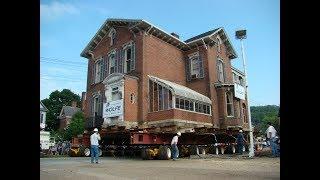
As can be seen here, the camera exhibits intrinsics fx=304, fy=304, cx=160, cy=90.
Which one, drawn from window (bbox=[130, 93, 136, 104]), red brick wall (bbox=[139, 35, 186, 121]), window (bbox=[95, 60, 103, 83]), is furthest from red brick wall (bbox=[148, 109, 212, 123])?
window (bbox=[95, 60, 103, 83])

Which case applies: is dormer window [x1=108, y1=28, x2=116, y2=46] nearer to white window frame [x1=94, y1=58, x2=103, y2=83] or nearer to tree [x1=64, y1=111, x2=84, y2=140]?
white window frame [x1=94, y1=58, x2=103, y2=83]

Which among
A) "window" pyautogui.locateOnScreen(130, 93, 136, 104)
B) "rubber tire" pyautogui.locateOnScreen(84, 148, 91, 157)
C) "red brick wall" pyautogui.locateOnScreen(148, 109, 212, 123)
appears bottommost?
"rubber tire" pyautogui.locateOnScreen(84, 148, 91, 157)

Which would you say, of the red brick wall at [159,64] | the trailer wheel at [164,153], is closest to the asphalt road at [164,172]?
the trailer wheel at [164,153]

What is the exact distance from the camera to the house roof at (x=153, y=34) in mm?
26078

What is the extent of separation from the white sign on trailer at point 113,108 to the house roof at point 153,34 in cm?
660

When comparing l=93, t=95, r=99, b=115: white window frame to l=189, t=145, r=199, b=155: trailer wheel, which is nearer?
l=189, t=145, r=199, b=155: trailer wheel

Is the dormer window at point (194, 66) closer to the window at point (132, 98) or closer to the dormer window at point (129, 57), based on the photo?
the dormer window at point (129, 57)

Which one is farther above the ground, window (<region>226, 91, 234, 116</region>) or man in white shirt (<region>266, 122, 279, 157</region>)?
window (<region>226, 91, 234, 116</region>)

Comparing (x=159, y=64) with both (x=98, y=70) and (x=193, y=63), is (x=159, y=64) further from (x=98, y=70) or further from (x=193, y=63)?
(x=98, y=70)

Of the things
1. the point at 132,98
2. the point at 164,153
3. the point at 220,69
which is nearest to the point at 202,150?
the point at 164,153

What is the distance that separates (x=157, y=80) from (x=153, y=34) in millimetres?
4653

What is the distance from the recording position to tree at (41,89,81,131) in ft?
233
